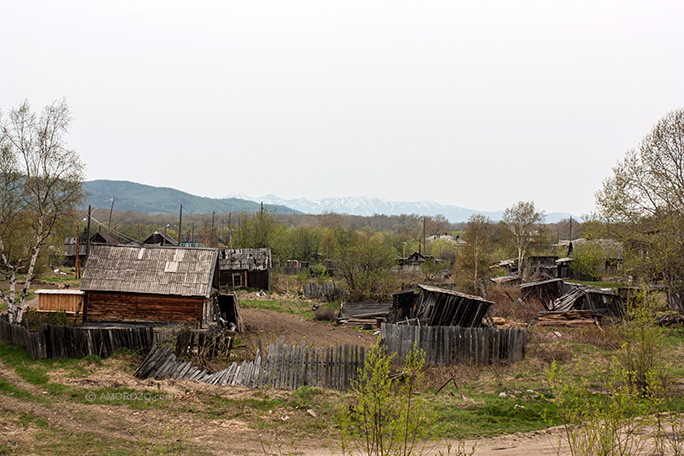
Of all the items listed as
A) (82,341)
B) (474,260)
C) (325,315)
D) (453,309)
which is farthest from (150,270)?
(474,260)

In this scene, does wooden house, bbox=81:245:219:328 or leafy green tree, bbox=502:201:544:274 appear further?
leafy green tree, bbox=502:201:544:274

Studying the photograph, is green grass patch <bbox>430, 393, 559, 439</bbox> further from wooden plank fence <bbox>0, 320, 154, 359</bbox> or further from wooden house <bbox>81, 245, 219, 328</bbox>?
wooden house <bbox>81, 245, 219, 328</bbox>

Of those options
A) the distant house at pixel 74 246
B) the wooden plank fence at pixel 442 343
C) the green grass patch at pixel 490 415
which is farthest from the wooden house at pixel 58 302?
the distant house at pixel 74 246

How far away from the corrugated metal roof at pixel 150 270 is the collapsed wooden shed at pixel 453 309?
10.0 meters

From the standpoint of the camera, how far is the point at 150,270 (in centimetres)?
2073

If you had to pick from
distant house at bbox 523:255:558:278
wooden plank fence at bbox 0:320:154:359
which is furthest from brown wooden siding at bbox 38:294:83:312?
distant house at bbox 523:255:558:278

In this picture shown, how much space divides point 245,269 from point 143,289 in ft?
72.2

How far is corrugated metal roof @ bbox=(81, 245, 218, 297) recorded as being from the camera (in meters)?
20.1

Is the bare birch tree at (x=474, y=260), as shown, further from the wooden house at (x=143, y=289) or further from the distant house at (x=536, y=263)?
the wooden house at (x=143, y=289)

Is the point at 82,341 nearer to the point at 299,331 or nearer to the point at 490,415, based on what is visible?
the point at 299,331

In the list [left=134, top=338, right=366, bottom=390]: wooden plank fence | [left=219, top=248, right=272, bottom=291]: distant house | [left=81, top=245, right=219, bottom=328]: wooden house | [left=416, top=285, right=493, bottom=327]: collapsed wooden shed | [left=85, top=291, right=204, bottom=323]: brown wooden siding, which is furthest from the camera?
[left=219, top=248, right=272, bottom=291]: distant house

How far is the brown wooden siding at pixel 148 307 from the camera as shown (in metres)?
20.2

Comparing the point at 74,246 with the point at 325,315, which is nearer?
the point at 325,315

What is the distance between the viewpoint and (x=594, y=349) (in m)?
19.2
